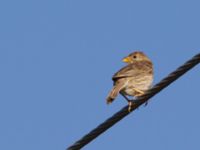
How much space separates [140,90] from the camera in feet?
44.0

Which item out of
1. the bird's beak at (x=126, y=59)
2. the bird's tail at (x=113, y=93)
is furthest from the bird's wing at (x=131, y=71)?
the bird's beak at (x=126, y=59)

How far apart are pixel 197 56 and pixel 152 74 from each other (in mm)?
6410

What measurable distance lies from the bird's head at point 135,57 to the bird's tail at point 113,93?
4059 mm

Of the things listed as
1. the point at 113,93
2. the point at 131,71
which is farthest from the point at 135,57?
the point at 113,93

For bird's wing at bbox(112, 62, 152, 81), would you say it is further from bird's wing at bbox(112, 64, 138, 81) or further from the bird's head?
the bird's head

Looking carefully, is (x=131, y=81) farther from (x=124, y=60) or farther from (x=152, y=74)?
(x=124, y=60)

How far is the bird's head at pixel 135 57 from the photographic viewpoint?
1680cm

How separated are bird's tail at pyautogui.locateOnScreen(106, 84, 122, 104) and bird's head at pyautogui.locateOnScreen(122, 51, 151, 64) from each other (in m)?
4.06

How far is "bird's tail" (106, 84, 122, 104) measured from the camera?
11.8 m

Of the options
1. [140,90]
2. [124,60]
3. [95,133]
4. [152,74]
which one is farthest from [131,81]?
[95,133]

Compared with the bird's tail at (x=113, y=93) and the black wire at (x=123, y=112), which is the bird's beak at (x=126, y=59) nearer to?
the bird's tail at (x=113, y=93)

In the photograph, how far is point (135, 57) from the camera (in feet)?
56.1

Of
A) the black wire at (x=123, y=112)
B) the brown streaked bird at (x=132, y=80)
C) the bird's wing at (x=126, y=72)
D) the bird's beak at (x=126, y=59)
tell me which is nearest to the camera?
the black wire at (x=123, y=112)

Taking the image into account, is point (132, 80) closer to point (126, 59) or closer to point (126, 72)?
point (126, 72)
